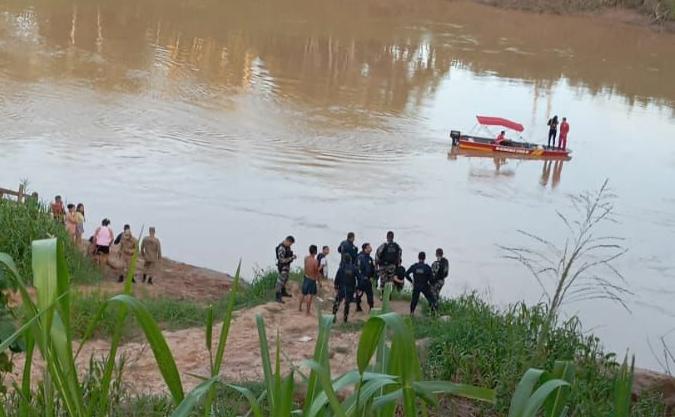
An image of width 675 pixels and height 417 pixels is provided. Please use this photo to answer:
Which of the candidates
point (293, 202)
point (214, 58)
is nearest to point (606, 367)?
point (293, 202)

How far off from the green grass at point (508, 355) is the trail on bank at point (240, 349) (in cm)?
96

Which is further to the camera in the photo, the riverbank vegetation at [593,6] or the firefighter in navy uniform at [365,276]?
the riverbank vegetation at [593,6]

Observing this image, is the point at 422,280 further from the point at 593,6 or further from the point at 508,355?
the point at 593,6

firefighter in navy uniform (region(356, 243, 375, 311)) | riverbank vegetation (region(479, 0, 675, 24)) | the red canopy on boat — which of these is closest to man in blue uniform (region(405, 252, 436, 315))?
firefighter in navy uniform (region(356, 243, 375, 311))

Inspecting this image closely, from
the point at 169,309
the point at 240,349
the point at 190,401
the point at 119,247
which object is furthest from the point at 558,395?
the point at 119,247

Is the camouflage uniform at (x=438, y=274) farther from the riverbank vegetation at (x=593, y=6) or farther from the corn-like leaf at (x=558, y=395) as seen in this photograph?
the riverbank vegetation at (x=593, y=6)

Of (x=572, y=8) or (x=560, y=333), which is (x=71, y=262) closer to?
(x=560, y=333)

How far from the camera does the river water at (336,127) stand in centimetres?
1797

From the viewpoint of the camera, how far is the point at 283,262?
39.0 feet

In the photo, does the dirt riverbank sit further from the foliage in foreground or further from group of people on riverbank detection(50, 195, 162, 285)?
the foliage in foreground

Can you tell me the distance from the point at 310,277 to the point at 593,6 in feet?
127

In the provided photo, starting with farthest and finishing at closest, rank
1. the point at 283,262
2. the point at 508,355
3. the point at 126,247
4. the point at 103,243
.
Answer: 1. the point at 103,243
2. the point at 126,247
3. the point at 283,262
4. the point at 508,355

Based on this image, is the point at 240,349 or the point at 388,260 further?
the point at 388,260

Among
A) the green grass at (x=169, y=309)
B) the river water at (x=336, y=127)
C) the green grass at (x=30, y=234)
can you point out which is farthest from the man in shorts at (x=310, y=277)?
the river water at (x=336, y=127)
